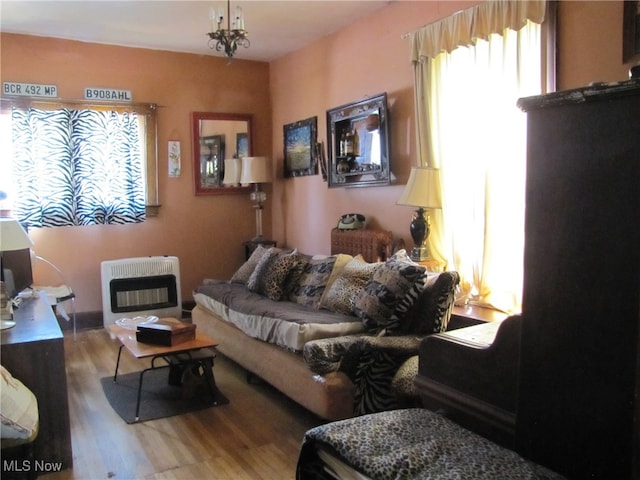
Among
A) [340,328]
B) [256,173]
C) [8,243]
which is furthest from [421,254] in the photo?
[256,173]

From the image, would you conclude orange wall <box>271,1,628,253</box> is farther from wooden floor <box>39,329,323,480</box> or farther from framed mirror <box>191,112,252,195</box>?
wooden floor <box>39,329,323,480</box>

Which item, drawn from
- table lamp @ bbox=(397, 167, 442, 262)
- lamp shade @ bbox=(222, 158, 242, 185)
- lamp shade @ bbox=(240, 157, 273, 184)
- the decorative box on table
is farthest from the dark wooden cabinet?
lamp shade @ bbox=(222, 158, 242, 185)

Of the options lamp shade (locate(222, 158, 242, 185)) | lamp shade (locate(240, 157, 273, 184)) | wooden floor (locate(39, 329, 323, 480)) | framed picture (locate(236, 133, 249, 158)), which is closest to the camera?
wooden floor (locate(39, 329, 323, 480))

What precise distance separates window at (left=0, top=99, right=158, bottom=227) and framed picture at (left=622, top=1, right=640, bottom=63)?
4.31m

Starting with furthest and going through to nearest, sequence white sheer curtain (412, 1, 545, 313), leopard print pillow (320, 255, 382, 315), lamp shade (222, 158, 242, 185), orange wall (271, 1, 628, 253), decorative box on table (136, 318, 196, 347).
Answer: lamp shade (222, 158, 242, 185) → leopard print pillow (320, 255, 382, 315) → decorative box on table (136, 318, 196, 347) → white sheer curtain (412, 1, 545, 313) → orange wall (271, 1, 628, 253)

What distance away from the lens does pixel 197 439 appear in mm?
2830

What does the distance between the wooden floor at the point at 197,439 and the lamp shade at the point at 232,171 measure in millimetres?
2537

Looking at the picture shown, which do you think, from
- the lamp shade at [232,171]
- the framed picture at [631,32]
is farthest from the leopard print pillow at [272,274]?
the framed picture at [631,32]

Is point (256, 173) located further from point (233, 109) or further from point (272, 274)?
point (272, 274)

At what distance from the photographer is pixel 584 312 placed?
32.7 inches

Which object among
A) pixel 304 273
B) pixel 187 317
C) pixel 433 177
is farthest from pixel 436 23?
pixel 187 317

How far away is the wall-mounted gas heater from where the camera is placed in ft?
16.3

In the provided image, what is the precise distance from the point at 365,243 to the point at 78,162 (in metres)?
2.94

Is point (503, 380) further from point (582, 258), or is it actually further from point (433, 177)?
point (433, 177)
